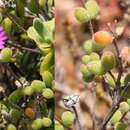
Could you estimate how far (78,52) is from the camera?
3.95ft

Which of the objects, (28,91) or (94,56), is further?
(28,91)

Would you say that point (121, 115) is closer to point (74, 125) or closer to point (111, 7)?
point (74, 125)

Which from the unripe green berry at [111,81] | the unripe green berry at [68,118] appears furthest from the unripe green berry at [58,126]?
the unripe green berry at [111,81]

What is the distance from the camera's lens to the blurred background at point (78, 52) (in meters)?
1.06

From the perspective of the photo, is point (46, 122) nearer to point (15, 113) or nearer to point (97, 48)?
point (15, 113)

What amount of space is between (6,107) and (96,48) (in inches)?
11.3

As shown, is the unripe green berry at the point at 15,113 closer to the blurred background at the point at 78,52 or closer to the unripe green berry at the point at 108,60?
the blurred background at the point at 78,52

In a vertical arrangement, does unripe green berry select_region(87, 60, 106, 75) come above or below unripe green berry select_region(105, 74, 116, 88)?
above

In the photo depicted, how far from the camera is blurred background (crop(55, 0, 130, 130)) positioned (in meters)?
1.06

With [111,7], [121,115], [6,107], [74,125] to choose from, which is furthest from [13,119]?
[111,7]

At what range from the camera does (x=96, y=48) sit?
77cm

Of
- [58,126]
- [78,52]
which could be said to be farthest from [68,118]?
[78,52]

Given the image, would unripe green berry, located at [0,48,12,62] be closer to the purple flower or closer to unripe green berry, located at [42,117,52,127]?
the purple flower

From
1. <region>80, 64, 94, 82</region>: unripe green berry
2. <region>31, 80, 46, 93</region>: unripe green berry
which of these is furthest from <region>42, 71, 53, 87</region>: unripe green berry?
<region>80, 64, 94, 82</region>: unripe green berry
